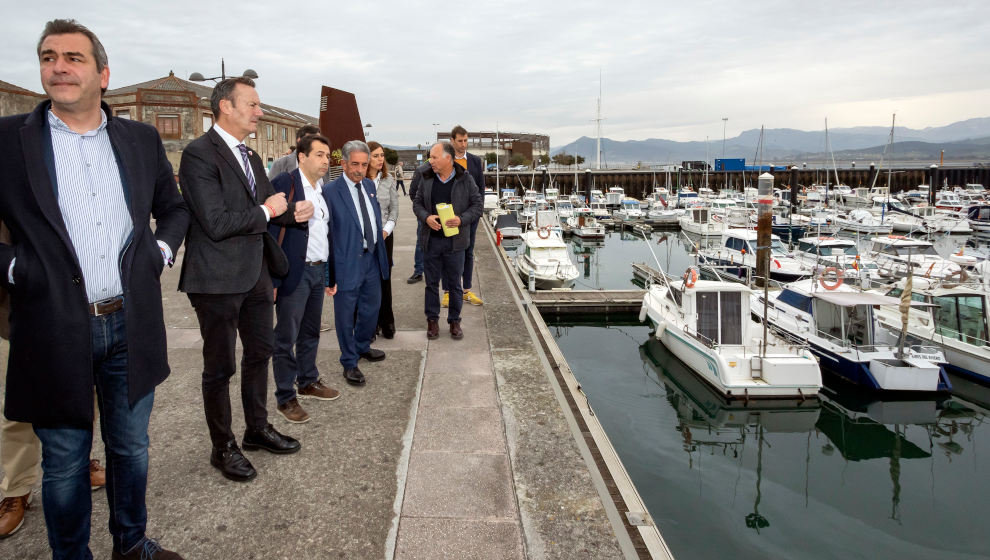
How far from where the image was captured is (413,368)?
527cm

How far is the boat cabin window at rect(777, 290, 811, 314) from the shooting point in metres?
13.0

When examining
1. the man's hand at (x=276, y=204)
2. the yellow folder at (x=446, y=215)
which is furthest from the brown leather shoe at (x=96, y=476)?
the yellow folder at (x=446, y=215)

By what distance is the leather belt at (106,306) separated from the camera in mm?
2068

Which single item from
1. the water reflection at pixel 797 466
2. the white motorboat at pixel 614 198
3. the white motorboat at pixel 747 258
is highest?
the white motorboat at pixel 614 198

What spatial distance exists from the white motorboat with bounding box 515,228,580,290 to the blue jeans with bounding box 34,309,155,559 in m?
16.6

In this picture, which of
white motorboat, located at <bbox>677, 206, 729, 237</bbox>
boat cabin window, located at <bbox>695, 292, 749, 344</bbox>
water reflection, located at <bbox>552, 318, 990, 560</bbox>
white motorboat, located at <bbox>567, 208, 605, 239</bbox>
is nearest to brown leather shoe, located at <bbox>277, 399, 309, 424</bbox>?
water reflection, located at <bbox>552, 318, 990, 560</bbox>

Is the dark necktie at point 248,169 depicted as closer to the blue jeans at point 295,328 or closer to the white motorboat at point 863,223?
the blue jeans at point 295,328

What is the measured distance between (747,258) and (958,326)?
9.18 meters

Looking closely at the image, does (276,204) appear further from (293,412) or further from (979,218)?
(979,218)

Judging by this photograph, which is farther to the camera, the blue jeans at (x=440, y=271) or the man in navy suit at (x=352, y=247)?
the blue jeans at (x=440, y=271)

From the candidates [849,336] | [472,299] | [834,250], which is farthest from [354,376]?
[834,250]

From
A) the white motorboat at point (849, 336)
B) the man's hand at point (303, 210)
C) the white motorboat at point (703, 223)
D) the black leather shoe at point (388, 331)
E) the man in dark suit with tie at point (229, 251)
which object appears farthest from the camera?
the white motorboat at point (703, 223)

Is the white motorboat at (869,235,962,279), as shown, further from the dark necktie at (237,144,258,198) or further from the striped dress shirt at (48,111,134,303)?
the striped dress shirt at (48,111,134,303)

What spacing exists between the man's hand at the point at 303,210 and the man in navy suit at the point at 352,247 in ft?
3.98
